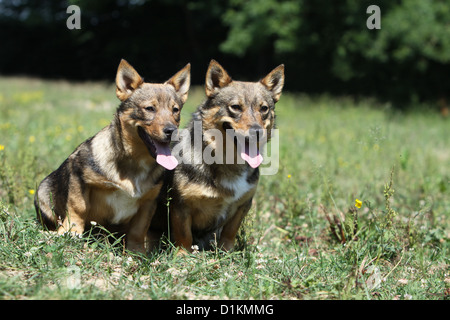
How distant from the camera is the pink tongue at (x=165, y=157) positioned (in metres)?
3.75

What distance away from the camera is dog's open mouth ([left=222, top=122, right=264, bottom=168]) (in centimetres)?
411

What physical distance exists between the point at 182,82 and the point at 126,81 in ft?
1.79

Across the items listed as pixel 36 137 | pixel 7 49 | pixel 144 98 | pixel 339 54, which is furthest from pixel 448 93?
pixel 7 49

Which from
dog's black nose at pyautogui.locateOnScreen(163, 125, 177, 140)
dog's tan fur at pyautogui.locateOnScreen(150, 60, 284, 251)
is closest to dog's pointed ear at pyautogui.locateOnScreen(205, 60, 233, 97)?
dog's tan fur at pyautogui.locateOnScreen(150, 60, 284, 251)

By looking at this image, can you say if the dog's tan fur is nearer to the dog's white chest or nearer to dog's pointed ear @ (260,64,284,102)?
dog's pointed ear @ (260,64,284,102)

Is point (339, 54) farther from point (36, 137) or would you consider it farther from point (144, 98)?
point (144, 98)

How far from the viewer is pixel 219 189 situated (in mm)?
4227

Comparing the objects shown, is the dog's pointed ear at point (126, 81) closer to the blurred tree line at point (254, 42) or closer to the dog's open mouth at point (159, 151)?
the dog's open mouth at point (159, 151)

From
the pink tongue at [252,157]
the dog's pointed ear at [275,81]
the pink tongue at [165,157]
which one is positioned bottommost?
the pink tongue at [252,157]

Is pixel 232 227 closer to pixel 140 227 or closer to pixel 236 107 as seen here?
pixel 140 227

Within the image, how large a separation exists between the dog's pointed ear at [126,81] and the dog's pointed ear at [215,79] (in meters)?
0.64

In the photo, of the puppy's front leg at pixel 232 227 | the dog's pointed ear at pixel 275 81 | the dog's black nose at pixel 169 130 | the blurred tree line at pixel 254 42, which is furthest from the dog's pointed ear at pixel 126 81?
the blurred tree line at pixel 254 42

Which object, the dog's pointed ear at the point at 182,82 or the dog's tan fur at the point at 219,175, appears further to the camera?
the dog's pointed ear at the point at 182,82
